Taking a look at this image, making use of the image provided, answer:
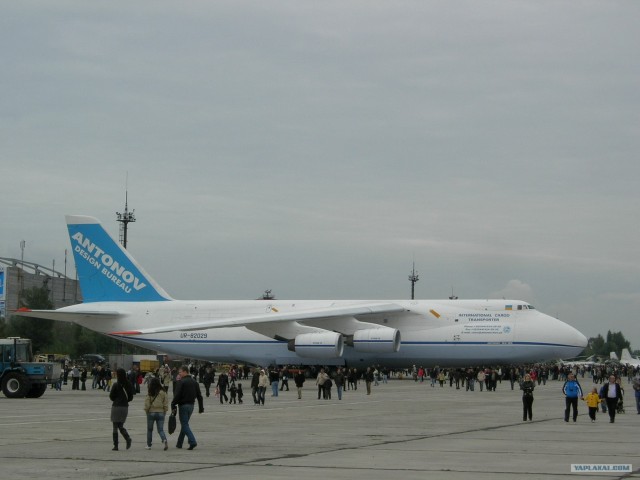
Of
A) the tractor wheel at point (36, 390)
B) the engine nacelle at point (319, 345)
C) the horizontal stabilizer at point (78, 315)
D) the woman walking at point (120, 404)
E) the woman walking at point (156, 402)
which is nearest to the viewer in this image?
the woman walking at point (120, 404)

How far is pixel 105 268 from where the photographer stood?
5447 centimetres

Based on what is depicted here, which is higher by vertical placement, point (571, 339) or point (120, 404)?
point (571, 339)

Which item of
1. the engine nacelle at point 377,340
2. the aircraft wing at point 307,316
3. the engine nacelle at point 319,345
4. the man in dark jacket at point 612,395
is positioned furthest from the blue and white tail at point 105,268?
the man in dark jacket at point 612,395

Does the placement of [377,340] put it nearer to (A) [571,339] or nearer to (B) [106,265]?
(A) [571,339]

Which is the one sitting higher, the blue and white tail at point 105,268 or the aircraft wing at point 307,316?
the blue and white tail at point 105,268

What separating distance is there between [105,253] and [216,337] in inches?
302

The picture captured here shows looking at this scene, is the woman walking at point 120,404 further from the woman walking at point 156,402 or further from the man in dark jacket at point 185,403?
the man in dark jacket at point 185,403

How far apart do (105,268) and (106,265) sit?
186 mm

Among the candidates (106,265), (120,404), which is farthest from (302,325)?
(120,404)

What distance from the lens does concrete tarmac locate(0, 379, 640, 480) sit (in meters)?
13.7

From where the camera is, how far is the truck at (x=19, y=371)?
118 feet

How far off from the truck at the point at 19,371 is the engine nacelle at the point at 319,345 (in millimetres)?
13921

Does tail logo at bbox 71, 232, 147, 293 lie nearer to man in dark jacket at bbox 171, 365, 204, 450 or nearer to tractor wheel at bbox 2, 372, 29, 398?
tractor wheel at bbox 2, 372, 29, 398

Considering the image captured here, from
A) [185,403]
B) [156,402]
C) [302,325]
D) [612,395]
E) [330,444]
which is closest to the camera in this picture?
[156,402]
